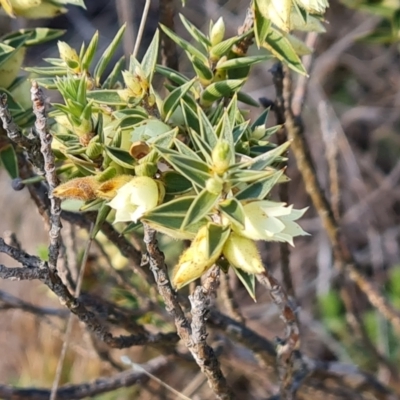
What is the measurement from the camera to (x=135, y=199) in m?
0.56

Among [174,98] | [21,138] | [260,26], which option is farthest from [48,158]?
[260,26]

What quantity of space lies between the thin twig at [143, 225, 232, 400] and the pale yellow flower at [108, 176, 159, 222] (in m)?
0.03

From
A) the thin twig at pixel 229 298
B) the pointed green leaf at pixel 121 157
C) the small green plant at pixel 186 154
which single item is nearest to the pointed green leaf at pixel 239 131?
the small green plant at pixel 186 154

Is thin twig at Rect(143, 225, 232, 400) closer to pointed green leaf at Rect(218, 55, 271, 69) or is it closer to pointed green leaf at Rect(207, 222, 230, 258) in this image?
pointed green leaf at Rect(207, 222, 230, 258)

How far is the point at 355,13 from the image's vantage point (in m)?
2.50

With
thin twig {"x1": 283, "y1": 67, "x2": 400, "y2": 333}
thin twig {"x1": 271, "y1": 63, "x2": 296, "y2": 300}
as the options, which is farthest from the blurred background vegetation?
thin twig {"x1": 271, "y1": 63, "x2": 296, "y2": 300}

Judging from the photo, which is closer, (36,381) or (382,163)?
(36,381)

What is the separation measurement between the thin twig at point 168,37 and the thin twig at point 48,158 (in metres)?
0.38

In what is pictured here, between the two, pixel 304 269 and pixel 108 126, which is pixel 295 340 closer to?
pixel 108 126

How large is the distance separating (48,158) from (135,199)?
4.1 inches

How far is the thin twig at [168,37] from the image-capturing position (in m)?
0.91

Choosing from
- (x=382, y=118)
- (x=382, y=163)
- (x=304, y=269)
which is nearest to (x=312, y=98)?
(x=382, y=118)

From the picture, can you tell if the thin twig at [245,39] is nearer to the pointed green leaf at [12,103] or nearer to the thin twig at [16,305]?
the pointed green leaf at [12,103]

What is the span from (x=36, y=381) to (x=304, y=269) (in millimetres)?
1145
